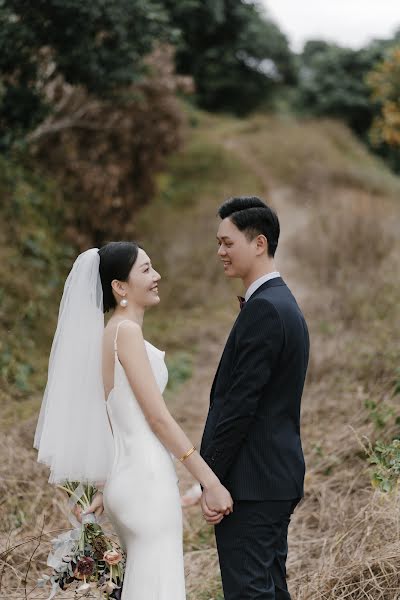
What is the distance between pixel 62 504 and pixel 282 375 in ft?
7.15

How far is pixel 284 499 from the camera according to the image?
261 cm

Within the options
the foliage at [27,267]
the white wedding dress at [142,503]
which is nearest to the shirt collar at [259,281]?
the white wedding dress at [142,503]

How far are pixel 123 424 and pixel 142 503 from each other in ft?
0.99

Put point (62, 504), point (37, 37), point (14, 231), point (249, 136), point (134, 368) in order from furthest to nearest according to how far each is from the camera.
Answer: point (249, 136), point (14, 231), point (37, 37), point (62, 504), point (134, 368)

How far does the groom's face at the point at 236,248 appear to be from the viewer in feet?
8.80

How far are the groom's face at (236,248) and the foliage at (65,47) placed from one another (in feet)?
14.9

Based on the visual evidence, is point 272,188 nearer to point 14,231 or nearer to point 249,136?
point 249,136

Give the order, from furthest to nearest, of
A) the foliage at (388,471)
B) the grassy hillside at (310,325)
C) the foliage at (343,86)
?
1. the foliage at (343,86)
2. the grassy hillside at (310,325)
3. the foliage at (388,471)

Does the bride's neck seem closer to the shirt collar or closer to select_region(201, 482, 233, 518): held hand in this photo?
the shirt collar

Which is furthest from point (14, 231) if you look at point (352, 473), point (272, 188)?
point (272, 188)

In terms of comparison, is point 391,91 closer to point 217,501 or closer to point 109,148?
point 109,148

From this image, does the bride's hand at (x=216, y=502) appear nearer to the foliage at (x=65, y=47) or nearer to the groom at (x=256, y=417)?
the groom at (x=256, y=417)

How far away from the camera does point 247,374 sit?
2.53 m

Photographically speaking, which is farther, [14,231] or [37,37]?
[14,231]
